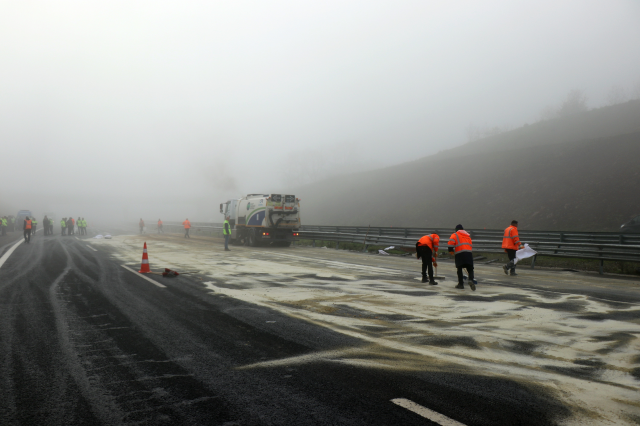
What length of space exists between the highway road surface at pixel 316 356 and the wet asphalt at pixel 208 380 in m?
0.02

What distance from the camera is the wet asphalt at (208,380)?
123 inches

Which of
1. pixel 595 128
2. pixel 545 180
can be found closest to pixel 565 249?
pixel 545 180

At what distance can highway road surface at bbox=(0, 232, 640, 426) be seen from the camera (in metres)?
3.20

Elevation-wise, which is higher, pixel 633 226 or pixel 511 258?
pixel 633 226

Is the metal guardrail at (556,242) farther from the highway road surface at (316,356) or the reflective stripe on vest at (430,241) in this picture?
the reflective stripe on vest at (430,241)

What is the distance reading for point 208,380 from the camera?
3799 mm

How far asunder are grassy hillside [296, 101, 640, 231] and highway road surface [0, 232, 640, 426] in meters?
27.2

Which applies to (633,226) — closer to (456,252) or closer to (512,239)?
(512,239)

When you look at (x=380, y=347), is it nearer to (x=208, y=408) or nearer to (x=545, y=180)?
(x=208, y=408)

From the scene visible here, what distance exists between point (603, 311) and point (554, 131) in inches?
2421

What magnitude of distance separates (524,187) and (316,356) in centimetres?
4117

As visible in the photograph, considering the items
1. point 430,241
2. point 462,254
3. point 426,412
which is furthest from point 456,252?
point 426,412

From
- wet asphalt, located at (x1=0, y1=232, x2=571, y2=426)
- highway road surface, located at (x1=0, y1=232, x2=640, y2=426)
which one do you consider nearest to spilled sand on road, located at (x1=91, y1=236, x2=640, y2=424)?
highway road surface, located at (x1=0, y1=232, x2=640, y2=426)

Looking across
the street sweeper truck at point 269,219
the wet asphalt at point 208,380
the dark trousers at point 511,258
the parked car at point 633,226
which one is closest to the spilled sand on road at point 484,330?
the wet asphalt at point 208,380
